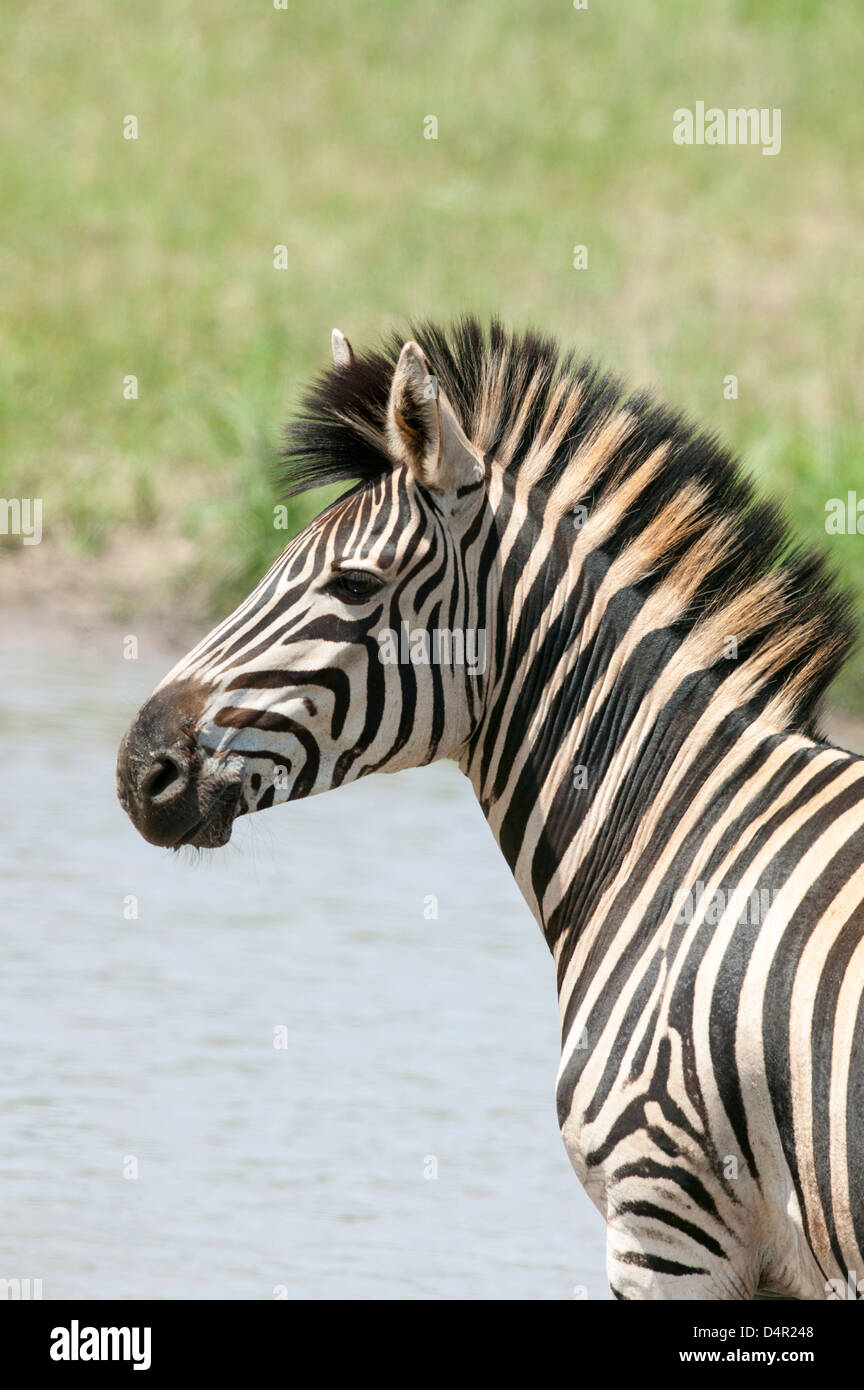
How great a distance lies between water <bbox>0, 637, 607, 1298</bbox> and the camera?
18.5 feet

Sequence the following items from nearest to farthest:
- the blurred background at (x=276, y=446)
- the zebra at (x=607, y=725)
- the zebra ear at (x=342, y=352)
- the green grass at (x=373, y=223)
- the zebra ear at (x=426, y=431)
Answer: the zebra at (x=607, y=725), the zebra ear at (x=426, y=431), the zebra ear at (x=342, y=352), the blurred background at (x=276, y=446), the green grass at (x=373, y=223)

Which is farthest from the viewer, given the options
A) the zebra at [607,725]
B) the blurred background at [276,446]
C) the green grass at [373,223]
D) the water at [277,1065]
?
the green grass at [373,223]

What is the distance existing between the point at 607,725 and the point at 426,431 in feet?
2.40

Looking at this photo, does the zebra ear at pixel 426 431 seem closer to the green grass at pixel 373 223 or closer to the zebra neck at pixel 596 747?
the zebra neck at pixel 596 747

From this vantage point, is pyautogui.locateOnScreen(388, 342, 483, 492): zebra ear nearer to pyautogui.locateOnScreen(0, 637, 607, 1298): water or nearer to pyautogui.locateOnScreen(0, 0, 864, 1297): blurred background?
pyautogui.locateOnScreen(0, 0, 864, 1297): blurred background

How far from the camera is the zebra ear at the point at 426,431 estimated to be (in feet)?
12.2

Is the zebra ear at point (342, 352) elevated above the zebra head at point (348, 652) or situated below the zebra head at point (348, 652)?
above

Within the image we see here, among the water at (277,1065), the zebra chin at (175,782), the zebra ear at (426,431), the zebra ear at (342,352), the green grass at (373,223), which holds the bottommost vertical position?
the water at (277,1065)

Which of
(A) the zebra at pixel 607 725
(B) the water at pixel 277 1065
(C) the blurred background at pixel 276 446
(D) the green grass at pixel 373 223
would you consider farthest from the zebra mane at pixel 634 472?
(D) the green grass at pixel 373 223

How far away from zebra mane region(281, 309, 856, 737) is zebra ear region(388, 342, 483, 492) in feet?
0.34

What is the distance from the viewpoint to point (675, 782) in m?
3.79

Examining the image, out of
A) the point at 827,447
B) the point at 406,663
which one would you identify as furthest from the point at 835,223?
the point at 406,663

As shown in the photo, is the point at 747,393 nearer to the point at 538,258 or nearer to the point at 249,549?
the point at 538,258

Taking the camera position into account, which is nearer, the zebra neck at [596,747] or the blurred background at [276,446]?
the zebra neck at [596,747]
